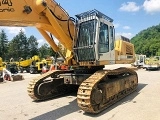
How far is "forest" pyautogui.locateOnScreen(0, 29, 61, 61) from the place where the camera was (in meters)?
70.3

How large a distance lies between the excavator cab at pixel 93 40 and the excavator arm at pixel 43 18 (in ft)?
1.27

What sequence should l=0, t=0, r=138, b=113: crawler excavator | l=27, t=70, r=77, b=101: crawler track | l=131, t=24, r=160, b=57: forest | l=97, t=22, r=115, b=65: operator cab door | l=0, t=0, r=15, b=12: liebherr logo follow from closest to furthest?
l=0, t=0, r=15, b=12: liebherr logo < l=0, t=0, r=138, b=113: crawler excavator < l=97, t=22, r=115, b=65: operator cab door < l=27, t=70, r=77, b=101: crawler track < l=131, t=24, r=160, b=57: forest

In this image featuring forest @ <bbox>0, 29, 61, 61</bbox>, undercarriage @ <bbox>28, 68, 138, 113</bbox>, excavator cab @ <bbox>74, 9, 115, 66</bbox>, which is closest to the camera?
undercarriage @ <bbox>28, 68, 138, 113</bbox>

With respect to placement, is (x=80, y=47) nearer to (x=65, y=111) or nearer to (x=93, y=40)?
(x=93, y=40)

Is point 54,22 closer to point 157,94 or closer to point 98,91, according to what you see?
point 98,91

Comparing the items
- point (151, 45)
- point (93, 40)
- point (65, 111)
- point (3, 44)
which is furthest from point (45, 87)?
point (151, 45)

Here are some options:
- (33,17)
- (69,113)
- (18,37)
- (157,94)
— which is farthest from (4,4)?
(18,37)

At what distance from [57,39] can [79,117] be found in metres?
3.14

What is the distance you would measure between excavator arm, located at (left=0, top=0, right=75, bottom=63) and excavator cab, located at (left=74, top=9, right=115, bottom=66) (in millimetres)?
386

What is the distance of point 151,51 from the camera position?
115 m

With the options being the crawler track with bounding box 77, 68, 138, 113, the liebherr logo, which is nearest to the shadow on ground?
the crawler track with bounding box 77, 68, 138, 113

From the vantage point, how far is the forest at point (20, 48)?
231 ft

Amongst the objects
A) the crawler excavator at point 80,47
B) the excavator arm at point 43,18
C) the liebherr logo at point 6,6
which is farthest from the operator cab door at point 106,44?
the liebherr logo at point 6,6

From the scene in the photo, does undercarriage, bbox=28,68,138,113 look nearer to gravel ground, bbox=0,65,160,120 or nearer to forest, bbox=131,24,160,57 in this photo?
gravel ground, bbox=0,65,160,120
